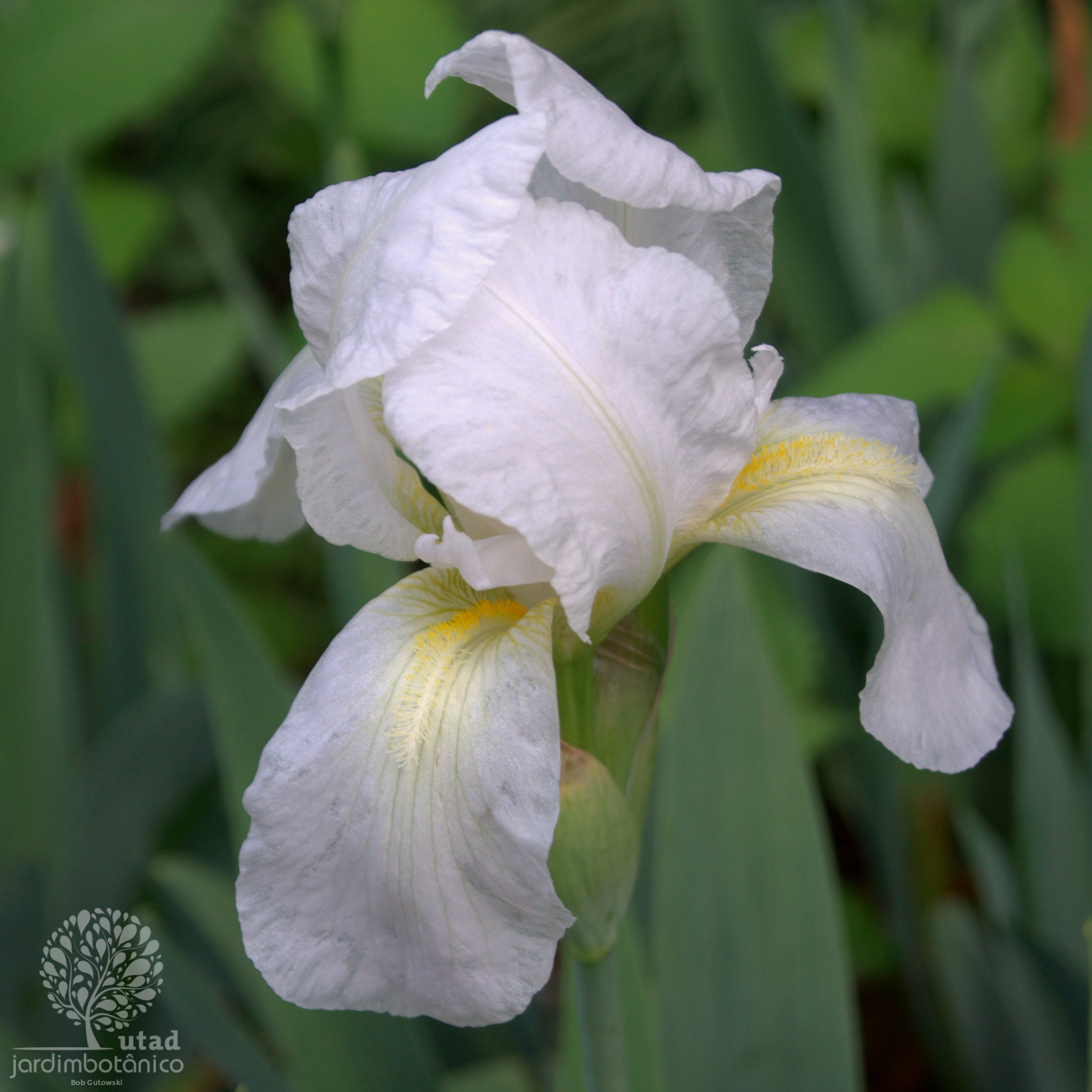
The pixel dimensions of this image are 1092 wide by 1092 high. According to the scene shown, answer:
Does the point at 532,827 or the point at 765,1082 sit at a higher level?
the point at 532,827

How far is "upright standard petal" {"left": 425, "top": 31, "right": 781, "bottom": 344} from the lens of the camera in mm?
469

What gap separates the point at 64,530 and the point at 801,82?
4.94 ft

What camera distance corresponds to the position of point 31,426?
45.6 inches

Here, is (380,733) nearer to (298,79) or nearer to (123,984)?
(123,984)

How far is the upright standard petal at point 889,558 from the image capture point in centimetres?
50

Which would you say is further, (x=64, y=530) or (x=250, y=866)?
(x=64, y=530)

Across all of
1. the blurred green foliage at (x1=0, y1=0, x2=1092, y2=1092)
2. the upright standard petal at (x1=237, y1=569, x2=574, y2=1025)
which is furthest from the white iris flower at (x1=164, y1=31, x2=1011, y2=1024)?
the blurred green foliage at (x1=0, y1=0, x2=1092, y2=1092)

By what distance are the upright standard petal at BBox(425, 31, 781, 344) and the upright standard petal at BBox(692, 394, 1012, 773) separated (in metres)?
0.07

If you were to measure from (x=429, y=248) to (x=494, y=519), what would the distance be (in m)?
0.12

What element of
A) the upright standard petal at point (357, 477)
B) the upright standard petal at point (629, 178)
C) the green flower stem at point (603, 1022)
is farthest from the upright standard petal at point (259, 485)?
the green flower stem at point (603, 1022)

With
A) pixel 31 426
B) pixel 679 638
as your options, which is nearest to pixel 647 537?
pixel 679 638

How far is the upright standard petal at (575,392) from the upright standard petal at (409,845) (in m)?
0.06

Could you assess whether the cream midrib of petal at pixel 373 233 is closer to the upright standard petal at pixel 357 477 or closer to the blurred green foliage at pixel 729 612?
the upright standard petal at pixel 357 477

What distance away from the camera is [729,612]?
2.55 feet
